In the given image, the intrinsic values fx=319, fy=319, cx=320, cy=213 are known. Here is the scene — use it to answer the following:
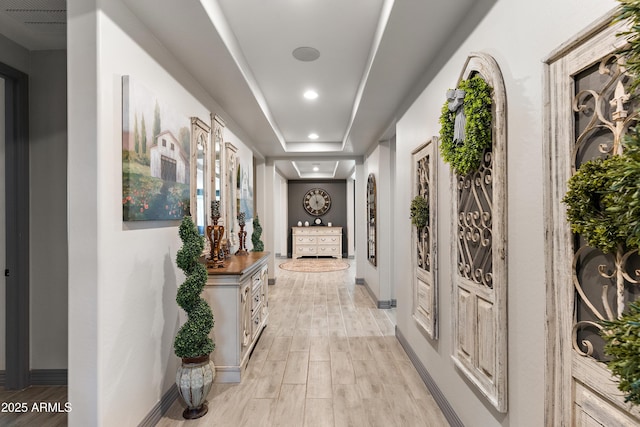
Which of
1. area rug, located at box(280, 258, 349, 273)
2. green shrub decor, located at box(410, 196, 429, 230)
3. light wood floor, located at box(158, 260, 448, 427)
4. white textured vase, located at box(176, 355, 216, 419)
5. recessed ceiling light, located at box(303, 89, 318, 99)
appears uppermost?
recessed ceiling light, located at box(303, 89, 318, 99)

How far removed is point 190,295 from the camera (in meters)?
2.07

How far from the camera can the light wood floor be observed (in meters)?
2.15

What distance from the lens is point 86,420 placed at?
1.55 meters

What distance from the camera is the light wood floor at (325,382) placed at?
215cm

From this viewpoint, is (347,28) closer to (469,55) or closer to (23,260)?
(469,55)

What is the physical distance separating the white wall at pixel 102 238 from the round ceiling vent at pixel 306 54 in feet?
3.93

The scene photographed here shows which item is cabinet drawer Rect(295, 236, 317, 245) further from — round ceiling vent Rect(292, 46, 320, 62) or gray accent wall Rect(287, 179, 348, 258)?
round ceiling vent Rect(292, 46, 320, 62)

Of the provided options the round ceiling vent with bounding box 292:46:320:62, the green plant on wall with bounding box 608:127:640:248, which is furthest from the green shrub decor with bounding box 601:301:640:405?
the round ceiling vent with bounding box 292:46:320:62

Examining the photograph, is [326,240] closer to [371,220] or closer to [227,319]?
[371,220]

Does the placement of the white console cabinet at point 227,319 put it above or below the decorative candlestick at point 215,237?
below

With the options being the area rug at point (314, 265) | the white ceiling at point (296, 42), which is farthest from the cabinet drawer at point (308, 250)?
the white ceiling at point (296, 42)

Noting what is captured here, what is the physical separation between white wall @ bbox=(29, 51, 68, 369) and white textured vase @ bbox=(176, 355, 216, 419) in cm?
107

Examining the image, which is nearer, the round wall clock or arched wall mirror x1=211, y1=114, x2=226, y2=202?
arched wall mirror x1=211, y1=114, x2=226, y2=202

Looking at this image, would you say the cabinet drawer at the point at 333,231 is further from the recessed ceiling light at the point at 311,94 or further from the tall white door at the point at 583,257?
the tall white door at the point at 583,257
